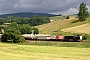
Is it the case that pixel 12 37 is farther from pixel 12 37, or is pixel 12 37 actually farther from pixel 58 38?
pixel 58 38

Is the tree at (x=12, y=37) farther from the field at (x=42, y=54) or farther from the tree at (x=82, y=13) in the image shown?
the tree at (x=82, y=13)

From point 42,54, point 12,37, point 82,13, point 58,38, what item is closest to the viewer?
point 42,54

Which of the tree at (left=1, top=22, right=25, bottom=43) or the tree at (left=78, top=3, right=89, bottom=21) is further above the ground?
the tree at (left=78, top=3, right=89, bottom=21)

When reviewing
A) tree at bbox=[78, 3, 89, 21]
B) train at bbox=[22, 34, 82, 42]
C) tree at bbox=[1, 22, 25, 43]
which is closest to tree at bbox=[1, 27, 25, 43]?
tree at bbox=[1, 22, 25, 43]

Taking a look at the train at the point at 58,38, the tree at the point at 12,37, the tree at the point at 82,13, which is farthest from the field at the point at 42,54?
the tree at the point at 82,13

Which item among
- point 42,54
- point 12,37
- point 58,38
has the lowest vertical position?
point 42,54

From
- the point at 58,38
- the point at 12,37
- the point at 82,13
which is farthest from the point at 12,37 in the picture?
the point at 82,13

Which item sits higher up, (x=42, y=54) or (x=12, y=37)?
(x=12, y=37)

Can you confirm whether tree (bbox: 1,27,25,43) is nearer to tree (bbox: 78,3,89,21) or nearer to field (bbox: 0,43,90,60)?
field (bbox: 0,43,90,60)

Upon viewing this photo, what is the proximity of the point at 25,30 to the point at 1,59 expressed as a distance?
370 ft

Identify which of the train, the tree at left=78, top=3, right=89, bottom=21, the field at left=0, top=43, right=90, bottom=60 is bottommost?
the field at left=0, top=43, right=90, bottom=60

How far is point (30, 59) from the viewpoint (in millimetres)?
33812

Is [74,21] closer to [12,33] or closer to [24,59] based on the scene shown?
[12,33]

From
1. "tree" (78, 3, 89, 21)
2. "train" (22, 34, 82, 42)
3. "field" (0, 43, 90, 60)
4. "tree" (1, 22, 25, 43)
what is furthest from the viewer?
"tree" (78, 3, 89, 21)
